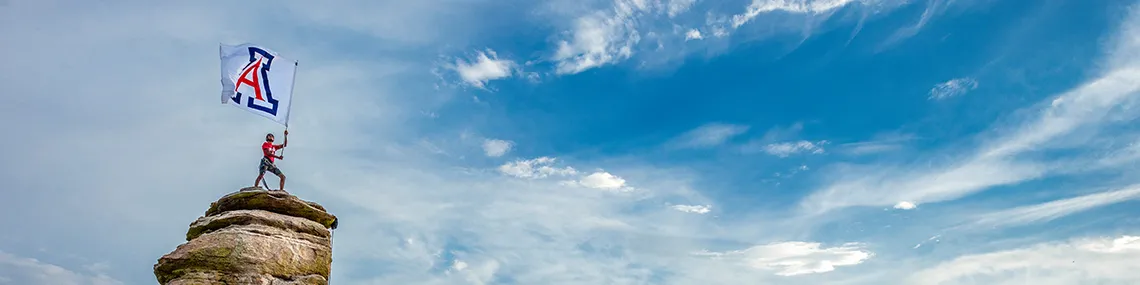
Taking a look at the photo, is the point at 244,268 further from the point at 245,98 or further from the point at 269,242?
the point at 245,98

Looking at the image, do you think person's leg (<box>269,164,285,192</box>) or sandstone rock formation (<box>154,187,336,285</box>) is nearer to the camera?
sandstone rock formation (<box>154,187,336,285</box>)

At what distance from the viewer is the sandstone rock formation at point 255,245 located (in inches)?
1038

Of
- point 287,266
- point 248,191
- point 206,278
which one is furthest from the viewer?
point 248,191

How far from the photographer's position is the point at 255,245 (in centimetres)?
2736

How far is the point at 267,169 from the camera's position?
3136 cm

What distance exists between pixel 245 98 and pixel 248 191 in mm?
4277

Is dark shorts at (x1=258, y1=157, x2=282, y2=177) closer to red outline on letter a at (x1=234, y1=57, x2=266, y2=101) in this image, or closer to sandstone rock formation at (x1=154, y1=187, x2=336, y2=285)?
sandstone rock formation at (x1=154, y1=187, x2=336, y2=285)

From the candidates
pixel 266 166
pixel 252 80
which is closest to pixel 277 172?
pixel 266 166

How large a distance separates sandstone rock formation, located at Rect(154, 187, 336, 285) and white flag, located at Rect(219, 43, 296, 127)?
3.99 metres

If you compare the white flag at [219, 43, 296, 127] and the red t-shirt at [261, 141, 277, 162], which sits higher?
the white flag at [219, 43, 296, 127]

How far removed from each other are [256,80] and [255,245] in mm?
8361

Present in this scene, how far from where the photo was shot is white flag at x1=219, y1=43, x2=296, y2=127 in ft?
101

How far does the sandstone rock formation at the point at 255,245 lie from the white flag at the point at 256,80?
3989 mm

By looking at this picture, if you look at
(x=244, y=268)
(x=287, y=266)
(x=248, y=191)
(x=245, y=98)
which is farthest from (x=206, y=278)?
(x=245, y=98)
